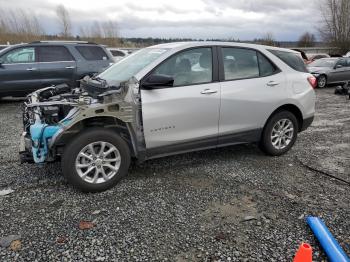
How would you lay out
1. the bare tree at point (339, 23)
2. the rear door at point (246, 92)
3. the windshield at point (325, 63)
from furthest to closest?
the bare tree at point (339, 23) < the windshield at point (325, 63) < the rear door at point (246, 92)

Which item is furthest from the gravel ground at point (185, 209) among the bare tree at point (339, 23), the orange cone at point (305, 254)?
the bare tree at point (339, 23)

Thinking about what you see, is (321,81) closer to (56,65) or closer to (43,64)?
(56,65)

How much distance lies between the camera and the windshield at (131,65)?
4242mm

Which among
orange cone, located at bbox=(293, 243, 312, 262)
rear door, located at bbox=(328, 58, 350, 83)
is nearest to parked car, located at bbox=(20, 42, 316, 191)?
orange cone, located at bbox=(293, 243, 312, 262)

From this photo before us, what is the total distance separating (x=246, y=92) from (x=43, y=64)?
6.71 meters

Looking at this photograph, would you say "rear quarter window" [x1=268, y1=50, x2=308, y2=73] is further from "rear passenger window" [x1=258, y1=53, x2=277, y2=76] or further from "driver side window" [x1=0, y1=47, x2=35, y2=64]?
"driver side window" [x1=0, y1=47, x2=35, y2=64]

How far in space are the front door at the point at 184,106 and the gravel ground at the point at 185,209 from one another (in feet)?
1.61

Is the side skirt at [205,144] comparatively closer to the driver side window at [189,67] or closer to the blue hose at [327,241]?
the driver side window at [189,67]

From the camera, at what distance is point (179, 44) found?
4492mm

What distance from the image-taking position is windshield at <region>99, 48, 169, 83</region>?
→ 4.24 metres

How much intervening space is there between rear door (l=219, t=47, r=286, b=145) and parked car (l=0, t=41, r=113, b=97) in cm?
545

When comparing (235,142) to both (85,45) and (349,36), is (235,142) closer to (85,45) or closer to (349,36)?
(85,45)

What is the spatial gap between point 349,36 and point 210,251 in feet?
122

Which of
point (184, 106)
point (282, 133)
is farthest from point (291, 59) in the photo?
point (184, 106)
